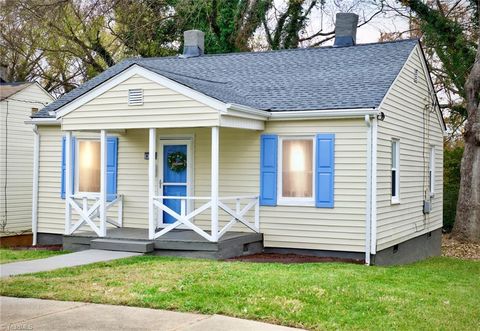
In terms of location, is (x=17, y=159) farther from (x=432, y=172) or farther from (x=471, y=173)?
(x=471, y=173)

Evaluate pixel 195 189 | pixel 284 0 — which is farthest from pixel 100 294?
pixel 284 0

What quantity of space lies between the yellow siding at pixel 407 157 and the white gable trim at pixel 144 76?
140 inches

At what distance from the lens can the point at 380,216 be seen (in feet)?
42.0

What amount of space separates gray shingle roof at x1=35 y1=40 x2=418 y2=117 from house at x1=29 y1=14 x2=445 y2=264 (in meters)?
0.05

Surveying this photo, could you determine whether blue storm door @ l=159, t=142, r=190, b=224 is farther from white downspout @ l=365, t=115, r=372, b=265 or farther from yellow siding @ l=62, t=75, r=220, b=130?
white downspout @ l=365, t=115, r=372, b=265

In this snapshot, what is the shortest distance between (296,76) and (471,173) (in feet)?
26.9

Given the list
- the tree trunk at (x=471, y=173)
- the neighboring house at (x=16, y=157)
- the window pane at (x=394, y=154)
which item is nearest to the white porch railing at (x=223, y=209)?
the window pane at (x=394, y=154)

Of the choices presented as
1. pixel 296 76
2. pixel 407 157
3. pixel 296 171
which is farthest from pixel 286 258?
pixel 296 76

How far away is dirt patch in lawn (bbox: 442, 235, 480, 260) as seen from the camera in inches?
721

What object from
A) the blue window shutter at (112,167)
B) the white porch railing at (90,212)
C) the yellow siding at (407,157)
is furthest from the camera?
the blue window shutter at (112,167)

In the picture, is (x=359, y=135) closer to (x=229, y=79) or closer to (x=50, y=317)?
(x=229, y=79)

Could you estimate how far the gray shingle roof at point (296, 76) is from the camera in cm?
1289

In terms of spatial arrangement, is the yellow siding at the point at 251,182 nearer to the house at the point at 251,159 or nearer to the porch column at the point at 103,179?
the house at the point at 251,159

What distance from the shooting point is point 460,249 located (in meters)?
19.3
